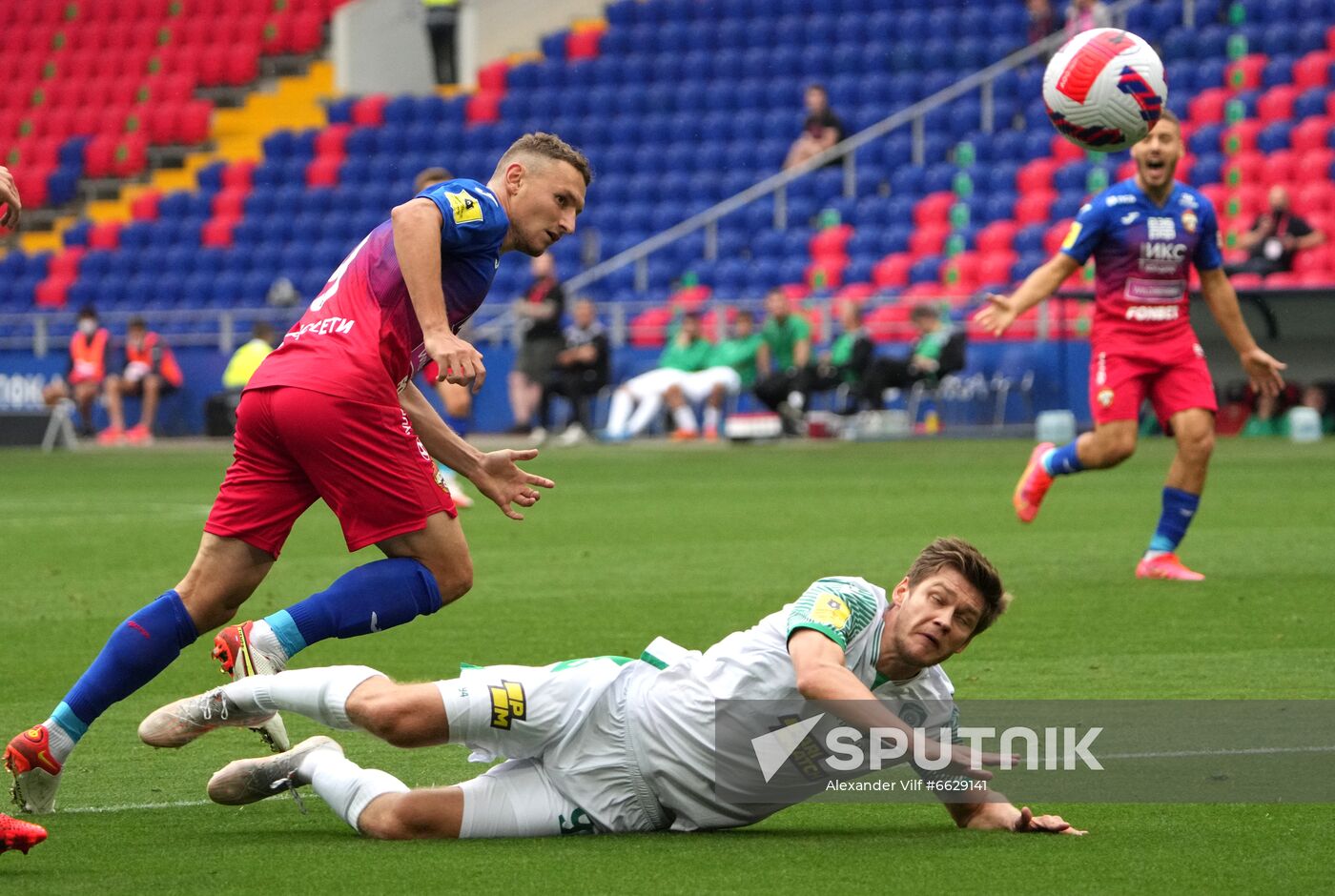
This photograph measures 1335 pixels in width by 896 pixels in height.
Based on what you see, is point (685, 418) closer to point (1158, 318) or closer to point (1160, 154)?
point (1158, 318)

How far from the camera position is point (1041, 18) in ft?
87.4

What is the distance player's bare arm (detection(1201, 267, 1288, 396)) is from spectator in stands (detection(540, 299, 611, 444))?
14.3 m

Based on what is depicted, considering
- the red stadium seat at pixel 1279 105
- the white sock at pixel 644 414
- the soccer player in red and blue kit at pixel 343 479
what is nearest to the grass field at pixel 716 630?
the soccer player in red and blue kit at pixel 343 479

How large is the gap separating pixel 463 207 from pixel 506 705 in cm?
139

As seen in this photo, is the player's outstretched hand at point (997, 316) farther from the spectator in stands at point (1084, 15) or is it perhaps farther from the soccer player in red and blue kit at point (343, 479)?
the spectator in stands at point (1084, 15)

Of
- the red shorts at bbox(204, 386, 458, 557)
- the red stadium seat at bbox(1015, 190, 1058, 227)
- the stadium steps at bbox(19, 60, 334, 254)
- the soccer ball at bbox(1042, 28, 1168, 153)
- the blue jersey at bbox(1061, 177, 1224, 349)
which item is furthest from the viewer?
the stadium steps at bbox(19, 60, 334, 254)

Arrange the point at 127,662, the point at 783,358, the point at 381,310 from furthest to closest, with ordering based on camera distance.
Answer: the point at 783,358 < the point at 381,310 < the point at 127,662

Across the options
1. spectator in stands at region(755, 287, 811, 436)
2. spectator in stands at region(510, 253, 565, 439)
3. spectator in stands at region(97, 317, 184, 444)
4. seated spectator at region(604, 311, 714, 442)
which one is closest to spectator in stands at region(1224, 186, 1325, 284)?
spectator in stands at region(755, 287, 811, 436)

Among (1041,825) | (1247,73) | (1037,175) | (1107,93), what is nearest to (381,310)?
(1041,825)

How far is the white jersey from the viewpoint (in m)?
4.62

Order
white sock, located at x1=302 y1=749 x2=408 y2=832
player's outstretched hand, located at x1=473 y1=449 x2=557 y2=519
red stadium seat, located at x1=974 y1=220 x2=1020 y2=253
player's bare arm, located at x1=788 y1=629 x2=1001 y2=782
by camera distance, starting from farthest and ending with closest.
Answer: red stadium seat, located at x1=974 y1=220 x2=1020 y2=253 → player's outstretched hand, located at x1=473 y1=449 x2=557 y2=519 → white sock, located at x1=302 y1=749 x2=408 y2=832 → player's bare arm, located at x1=788 y1=629 x2=1001 y2=782

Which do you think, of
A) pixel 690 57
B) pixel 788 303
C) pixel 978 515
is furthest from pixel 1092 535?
pixel 690 57

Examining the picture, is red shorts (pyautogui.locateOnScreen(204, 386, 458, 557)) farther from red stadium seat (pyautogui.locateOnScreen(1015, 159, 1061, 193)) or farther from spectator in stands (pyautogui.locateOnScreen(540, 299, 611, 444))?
red stadium seat (pyautogui.locateOnScreen(1015, 159, 1061, 193))

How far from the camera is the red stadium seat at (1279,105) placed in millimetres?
24688
